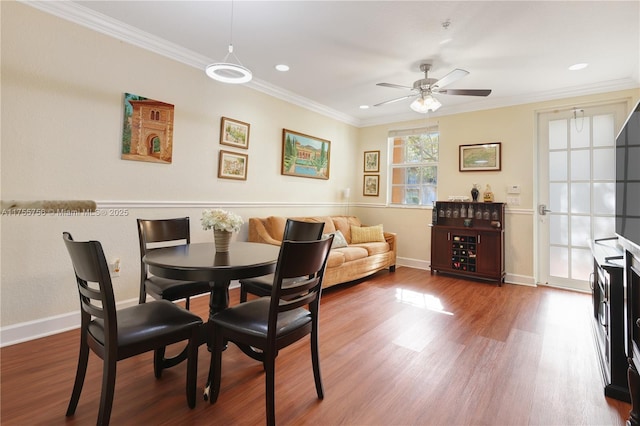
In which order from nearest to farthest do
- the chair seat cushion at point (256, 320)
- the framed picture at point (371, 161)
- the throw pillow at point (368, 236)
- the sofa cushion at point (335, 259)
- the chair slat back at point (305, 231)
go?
the chair seat cushion at point (256, 320) < the chair slat back at point (305, 231) < the sofa cushion at point (335, 259) < the throw pillow at point (368, 236) < the framed picture at point (371, 161)

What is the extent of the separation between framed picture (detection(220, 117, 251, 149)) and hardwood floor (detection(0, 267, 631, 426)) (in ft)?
6.45

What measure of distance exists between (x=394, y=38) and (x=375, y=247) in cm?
270

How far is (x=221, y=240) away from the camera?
2.02 metres

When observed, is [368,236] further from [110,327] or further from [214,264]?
[110,327]

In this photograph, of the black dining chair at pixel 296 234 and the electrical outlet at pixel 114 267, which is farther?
the electrical outlet at pixel 114 267

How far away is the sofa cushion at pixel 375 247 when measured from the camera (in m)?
4.40

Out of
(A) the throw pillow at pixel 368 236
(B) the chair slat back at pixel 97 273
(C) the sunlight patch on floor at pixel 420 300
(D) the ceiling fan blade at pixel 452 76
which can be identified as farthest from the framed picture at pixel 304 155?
(B) the chair slat back at pixel 97 273

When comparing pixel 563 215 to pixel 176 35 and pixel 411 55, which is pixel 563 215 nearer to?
pixel 411 55

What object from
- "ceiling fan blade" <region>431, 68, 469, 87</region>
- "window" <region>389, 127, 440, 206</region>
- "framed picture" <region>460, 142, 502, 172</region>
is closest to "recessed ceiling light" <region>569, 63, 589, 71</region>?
"framed picture" <region>460, 142, 502, 172</region>

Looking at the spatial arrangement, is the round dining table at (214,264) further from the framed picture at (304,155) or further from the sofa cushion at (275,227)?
the framed picture at (304,155)

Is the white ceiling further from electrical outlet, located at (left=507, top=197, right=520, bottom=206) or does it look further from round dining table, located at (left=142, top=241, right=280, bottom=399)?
round dining table, located at (left=142, top=241, right=280, bottom=399)

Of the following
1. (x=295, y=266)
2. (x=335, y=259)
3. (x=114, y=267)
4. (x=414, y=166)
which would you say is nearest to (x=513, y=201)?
(x=414, y=166)

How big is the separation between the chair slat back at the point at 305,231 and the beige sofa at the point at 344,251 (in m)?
0.98

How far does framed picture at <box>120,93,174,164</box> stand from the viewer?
286 cm
